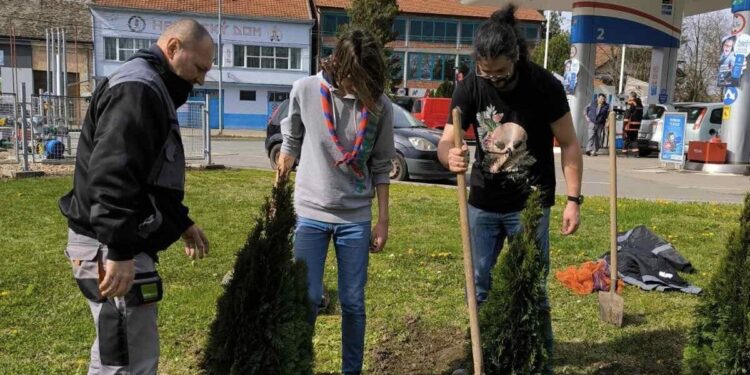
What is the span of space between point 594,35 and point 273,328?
2081 cm

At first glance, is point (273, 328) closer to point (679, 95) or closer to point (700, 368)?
point (700, 368)

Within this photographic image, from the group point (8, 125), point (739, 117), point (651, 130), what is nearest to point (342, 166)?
point (8, 125)

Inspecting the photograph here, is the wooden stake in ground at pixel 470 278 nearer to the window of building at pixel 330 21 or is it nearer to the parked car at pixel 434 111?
the parked car at pixel 434 111

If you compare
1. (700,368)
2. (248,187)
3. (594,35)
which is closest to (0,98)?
(248,187)

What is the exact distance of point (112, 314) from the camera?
2363 mm

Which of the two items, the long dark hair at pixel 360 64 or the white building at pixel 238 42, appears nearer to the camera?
the long dark hair at pixel 360 64

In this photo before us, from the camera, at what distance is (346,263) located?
3.22 metres

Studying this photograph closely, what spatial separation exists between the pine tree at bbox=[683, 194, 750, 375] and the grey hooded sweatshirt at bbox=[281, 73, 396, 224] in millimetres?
1736

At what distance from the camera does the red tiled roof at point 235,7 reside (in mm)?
41969

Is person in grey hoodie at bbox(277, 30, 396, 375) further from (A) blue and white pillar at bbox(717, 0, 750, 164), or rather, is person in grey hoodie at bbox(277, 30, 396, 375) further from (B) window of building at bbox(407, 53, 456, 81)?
(B) window of building at bbox(407, 53, 456, 81)

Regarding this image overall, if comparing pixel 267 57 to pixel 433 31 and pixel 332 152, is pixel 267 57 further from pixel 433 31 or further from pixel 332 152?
pixel 332 152

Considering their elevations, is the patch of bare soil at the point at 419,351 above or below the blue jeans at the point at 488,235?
below

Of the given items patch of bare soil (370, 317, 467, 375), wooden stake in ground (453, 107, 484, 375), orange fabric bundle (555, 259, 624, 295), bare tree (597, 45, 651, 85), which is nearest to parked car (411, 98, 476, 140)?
orange fabric bundle (555, 259, 624, 295)

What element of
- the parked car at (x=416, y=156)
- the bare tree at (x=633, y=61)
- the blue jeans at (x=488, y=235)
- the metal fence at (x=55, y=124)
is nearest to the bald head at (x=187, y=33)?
the blue jeans at (x=488, y=235)
